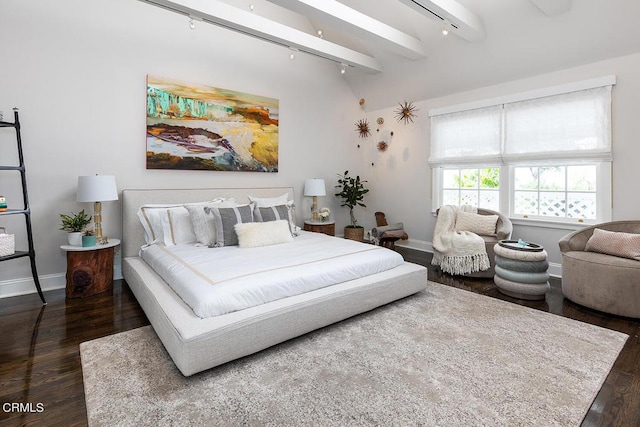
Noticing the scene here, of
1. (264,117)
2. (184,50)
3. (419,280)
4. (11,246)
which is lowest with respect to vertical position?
(419,280)

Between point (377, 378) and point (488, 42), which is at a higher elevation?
point (488, 42)

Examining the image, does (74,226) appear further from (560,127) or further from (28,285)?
(560,127)

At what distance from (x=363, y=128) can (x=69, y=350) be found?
5.27 metres

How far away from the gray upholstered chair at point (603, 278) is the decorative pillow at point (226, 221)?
327 cm

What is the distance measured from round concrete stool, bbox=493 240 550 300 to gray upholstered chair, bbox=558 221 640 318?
21 centimetres

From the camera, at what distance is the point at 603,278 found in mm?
2828

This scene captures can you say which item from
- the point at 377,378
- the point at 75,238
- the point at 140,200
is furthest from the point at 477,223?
the point at 75,238

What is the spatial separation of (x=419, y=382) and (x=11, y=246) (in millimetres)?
3504

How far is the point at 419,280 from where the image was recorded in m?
3.17

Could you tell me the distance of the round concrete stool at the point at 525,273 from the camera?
317 cm

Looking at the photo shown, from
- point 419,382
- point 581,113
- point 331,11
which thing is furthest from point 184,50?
point 581,113

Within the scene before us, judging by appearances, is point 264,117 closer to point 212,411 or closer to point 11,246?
point 11,246

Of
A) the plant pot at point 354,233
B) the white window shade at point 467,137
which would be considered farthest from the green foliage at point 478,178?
the plant pot at point 354,233

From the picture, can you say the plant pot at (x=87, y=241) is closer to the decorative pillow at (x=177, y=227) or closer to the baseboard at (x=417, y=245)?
the decorative pillow at (x=177, y=227)
